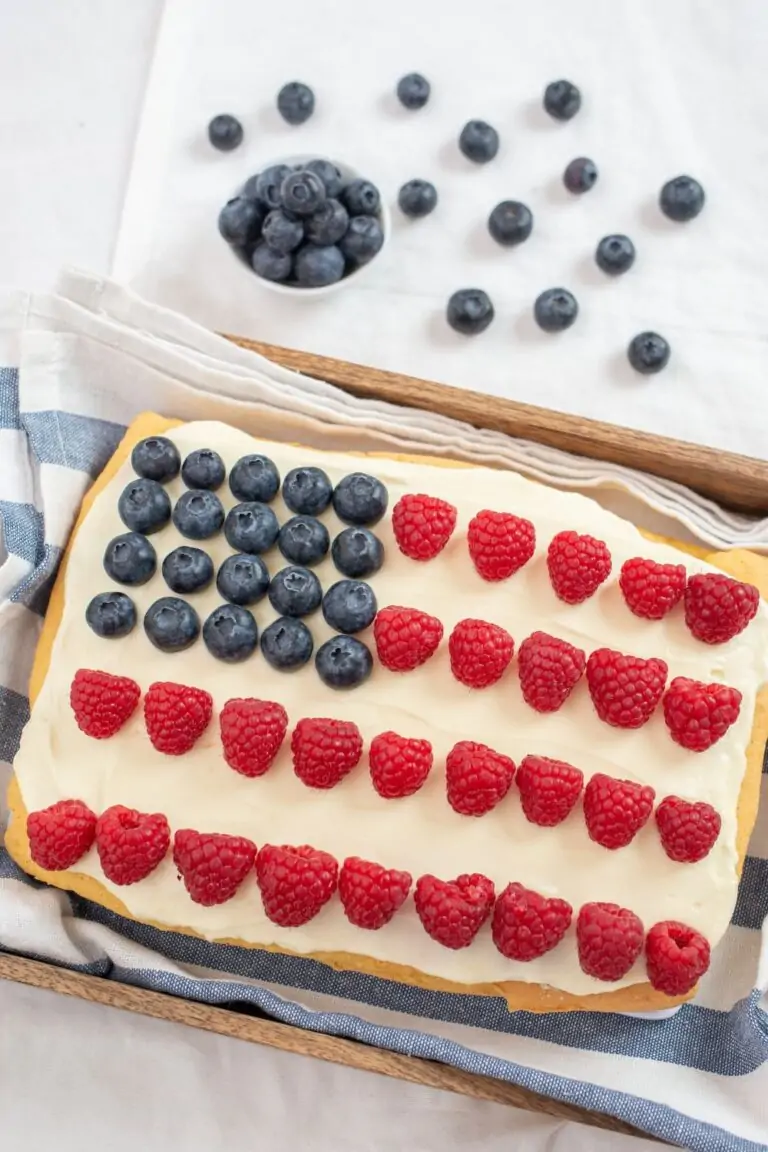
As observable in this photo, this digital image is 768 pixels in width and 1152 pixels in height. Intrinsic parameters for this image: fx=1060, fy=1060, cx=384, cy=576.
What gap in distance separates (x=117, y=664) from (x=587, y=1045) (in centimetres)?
74

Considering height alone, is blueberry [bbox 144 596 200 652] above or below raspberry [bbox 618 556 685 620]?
below

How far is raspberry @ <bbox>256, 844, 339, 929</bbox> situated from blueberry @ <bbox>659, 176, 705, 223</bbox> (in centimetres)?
111

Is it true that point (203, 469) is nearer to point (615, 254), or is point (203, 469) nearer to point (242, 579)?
point (242, 579)

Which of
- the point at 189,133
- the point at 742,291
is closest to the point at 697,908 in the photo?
the point at 742,291

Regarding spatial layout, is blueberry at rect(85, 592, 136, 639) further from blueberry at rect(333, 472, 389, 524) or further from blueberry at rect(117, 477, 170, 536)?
blueberry at rect(333, 472, 389, 524)

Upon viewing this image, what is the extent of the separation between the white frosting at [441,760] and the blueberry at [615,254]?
493mm

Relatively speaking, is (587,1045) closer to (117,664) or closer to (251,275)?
(117,664)

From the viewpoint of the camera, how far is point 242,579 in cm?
127

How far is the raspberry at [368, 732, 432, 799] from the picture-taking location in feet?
3.92

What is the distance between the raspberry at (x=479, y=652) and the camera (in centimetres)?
122

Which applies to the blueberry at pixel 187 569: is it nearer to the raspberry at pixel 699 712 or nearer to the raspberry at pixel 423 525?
the raspberry at pixel 423 525

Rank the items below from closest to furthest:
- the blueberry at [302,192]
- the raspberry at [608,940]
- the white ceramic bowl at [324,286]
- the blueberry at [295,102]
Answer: the raspberry at [608,940] < the blueberry at [302,192] < the white ceramic bowl at [324,286] < the blueberry at [295,102]

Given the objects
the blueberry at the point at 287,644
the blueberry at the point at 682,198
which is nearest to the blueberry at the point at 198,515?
the blueberry at the point at 287,644

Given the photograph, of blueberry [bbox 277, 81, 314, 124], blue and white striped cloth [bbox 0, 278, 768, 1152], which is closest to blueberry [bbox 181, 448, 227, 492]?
blue and white striped cloth [bbox 0, 278, 768, 1152]
